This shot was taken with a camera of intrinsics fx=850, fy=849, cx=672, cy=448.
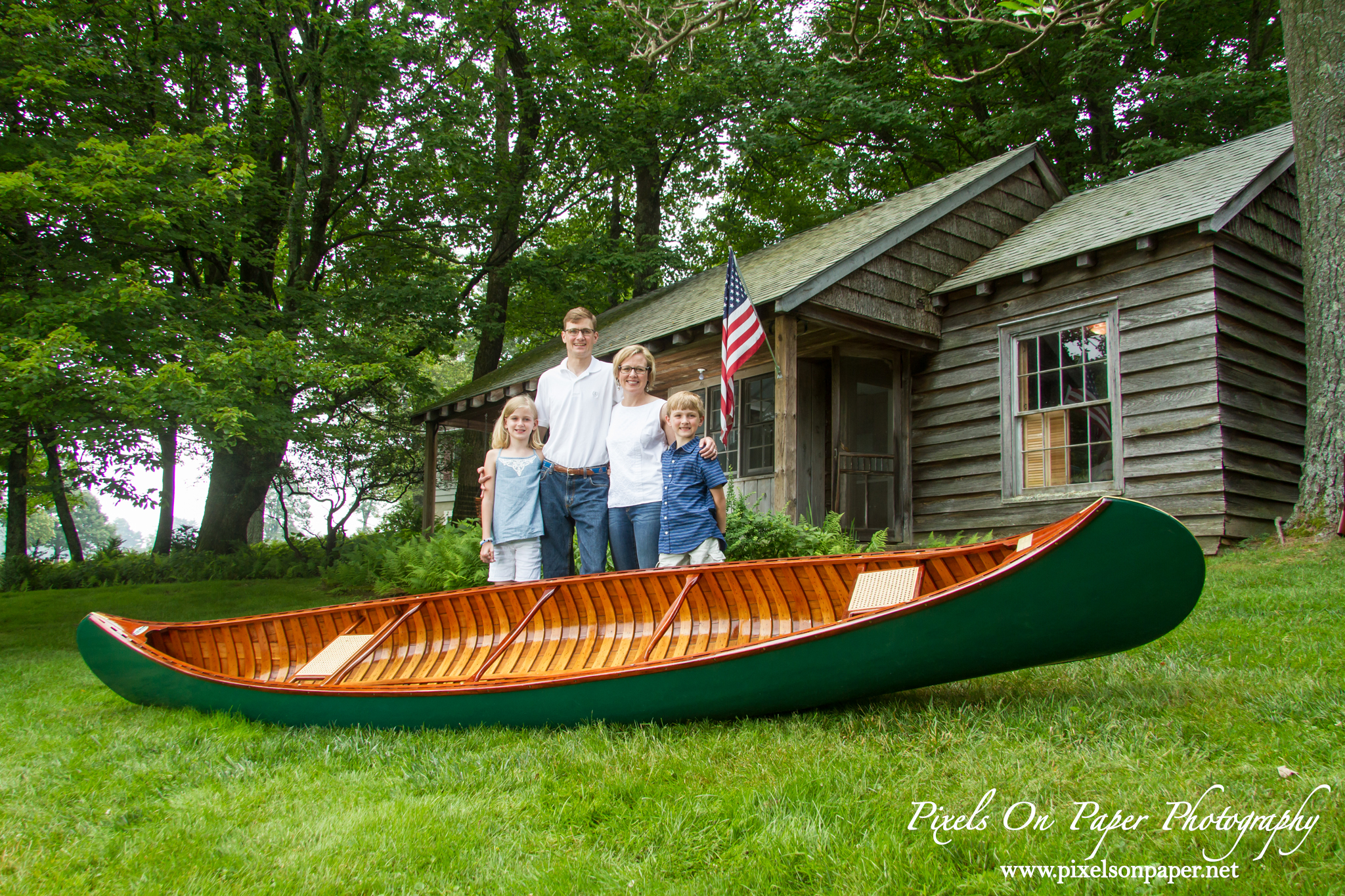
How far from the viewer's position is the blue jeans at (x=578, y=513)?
4.72m

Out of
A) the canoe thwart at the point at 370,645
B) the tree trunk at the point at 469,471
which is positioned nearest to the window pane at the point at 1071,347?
the canoe thwart at the point at 370,645

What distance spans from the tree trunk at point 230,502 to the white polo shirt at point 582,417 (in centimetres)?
1350

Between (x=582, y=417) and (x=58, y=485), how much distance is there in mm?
10800

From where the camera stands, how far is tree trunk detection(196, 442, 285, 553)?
16703mm

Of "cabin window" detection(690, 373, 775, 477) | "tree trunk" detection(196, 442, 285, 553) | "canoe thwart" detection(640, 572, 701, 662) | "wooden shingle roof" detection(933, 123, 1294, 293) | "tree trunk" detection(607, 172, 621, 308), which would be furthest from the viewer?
"tree trunk" detection(607, 172, 621, 308)

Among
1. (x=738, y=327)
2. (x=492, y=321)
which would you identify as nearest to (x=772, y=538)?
(x=738, y=327)

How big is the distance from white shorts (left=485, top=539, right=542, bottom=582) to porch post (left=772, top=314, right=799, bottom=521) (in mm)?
3984

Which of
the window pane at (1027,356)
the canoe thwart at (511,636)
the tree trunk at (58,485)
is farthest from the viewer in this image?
the window pane at (1027,356)

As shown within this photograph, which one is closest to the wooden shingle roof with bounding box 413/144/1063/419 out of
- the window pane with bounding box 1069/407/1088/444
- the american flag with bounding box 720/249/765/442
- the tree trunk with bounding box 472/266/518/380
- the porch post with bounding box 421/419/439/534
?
the american flag with bounding box 720/249/765/442

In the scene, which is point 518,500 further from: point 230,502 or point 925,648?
point 230,502

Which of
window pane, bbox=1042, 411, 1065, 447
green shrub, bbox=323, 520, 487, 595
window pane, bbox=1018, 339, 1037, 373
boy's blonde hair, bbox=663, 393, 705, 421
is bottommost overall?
green shrub, bbox=323, 520, 487, 595

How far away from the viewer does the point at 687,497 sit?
445 cm

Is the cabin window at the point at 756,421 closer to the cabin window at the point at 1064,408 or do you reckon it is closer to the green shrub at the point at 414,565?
the cabin window at the point at 1064,408

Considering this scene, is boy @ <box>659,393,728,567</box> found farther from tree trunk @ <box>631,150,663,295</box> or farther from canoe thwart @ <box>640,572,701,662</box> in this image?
tree trunk @ <box>631,150,663,295</box>
